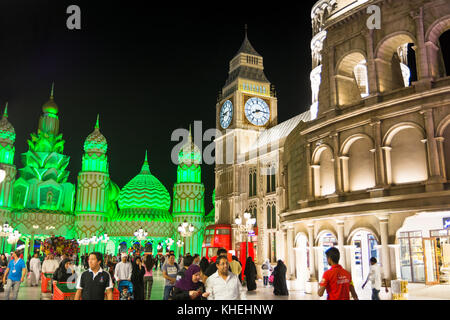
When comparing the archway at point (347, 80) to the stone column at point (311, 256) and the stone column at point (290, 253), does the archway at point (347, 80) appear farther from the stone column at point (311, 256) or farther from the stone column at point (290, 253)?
the stone column at point (290, 253)

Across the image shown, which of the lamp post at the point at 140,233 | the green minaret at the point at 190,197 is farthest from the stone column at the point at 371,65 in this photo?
the green minaret at the point at 190,197

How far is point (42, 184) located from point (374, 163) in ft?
220

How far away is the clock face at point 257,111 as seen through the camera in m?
65.8

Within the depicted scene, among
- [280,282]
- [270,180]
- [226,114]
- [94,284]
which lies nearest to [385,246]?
[280,282]

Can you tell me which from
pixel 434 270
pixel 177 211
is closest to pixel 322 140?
pixel 434 270

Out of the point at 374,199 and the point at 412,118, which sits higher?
the point at 412,118

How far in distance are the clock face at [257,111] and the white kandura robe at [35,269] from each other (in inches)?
1766

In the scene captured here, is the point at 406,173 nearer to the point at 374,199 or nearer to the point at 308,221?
the point at 374,199

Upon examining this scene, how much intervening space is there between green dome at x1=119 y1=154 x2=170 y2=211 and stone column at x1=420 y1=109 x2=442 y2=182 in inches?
2951

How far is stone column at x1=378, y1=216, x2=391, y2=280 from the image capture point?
1870 cm

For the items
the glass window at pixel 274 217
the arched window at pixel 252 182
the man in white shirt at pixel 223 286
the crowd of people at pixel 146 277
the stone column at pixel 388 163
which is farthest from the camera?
the arched window at pixel 252 182

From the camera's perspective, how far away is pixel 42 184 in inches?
2948

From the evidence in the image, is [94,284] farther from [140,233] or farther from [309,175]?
[140,233]
